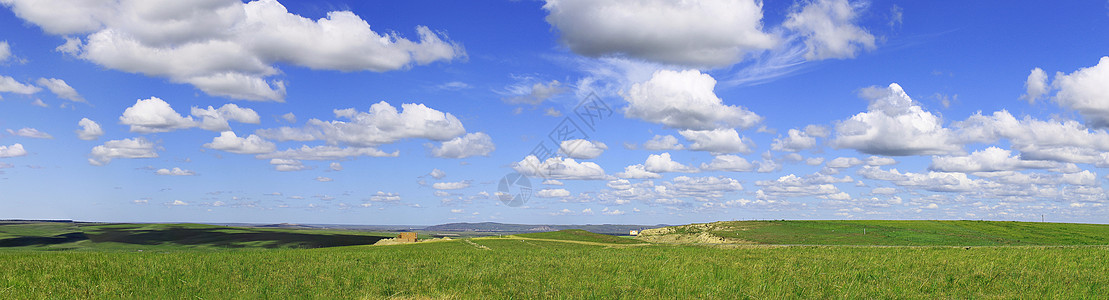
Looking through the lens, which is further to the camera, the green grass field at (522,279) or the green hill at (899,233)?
the green hill at (899,233)

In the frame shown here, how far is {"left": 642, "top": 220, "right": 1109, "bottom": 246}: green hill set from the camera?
194 feet

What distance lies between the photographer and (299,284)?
1511 cm

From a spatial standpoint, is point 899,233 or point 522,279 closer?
point 522,279

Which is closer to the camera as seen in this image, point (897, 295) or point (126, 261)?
point (897, 295)

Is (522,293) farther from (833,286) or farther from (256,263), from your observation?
(256,263)

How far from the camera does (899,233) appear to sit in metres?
67.4

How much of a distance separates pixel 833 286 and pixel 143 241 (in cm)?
15448

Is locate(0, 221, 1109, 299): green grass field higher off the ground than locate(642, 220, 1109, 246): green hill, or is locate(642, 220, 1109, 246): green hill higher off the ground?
locate(0, 221, 1109, 299): green grass field

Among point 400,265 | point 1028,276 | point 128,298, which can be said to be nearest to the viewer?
point 128,298

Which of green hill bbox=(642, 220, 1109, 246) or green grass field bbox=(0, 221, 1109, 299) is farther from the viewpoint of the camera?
green hill bbox=(642, 220, 1109, 246)

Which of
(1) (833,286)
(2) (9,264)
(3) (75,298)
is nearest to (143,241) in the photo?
(2) (9,264)

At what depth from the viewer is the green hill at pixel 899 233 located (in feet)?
194

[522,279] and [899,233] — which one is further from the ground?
[522,279]

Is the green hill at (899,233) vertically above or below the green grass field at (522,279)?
below
